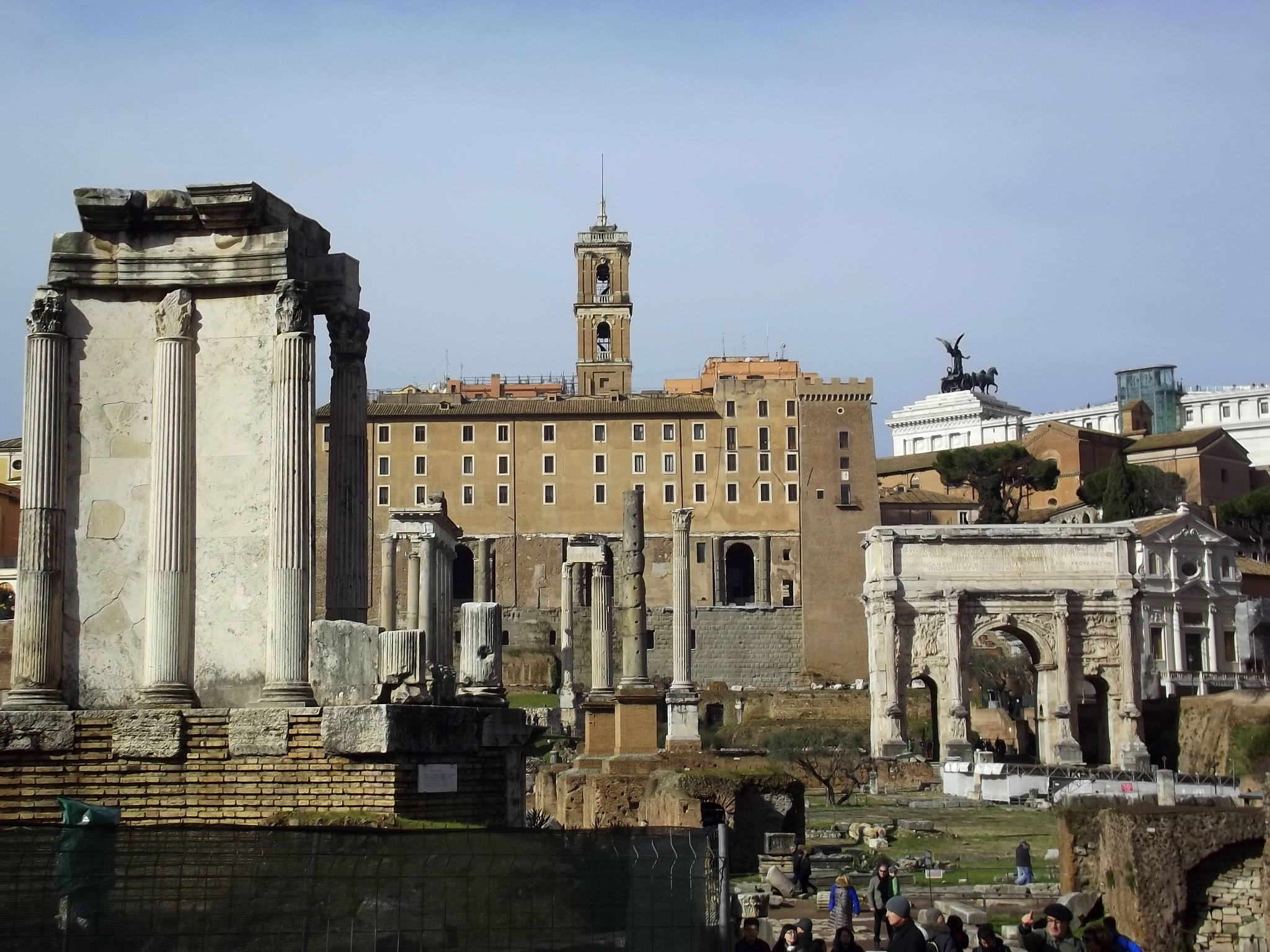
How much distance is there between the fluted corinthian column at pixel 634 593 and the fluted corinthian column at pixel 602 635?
183 cm

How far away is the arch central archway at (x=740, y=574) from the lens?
262 ft

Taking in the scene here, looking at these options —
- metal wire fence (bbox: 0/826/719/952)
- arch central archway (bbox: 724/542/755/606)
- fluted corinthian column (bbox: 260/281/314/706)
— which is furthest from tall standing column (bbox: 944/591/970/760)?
metal wire fence (bbox: 0/826/719/952)

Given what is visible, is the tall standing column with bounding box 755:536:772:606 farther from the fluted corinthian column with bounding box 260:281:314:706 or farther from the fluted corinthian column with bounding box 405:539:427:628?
the fluted corinthian column with bounding box 260:281:314:706

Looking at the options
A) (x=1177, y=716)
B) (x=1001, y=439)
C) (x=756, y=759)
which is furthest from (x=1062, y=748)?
(x=1001, y=439)

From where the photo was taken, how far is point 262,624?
11.0 meters

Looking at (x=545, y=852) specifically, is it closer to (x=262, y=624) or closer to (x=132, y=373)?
(x=262, y=624)

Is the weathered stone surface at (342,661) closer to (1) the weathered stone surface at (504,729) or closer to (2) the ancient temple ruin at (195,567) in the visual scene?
(2) the ancient temple ruin at (195,567)

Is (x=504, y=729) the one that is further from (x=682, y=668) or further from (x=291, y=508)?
(x=682, y=668)

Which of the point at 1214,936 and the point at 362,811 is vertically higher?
the point at 362,811

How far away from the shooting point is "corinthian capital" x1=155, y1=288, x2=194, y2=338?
11.2 m

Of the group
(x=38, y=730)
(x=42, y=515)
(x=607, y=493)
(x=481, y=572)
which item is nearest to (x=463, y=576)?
(x=607, y=493)

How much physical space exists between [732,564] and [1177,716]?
3285 cm

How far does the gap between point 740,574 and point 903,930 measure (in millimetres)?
71415

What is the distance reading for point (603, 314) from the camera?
89562mm
